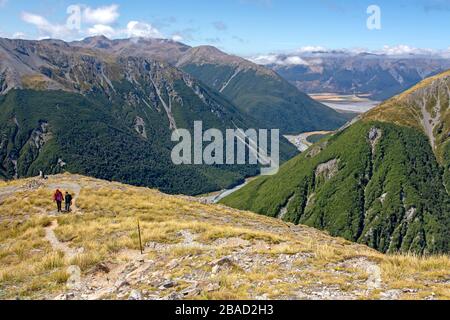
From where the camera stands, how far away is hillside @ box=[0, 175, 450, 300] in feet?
61.7

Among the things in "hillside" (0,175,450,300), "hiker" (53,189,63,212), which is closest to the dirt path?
"hiker" (53,189,63,212)

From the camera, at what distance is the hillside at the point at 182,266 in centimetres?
1880

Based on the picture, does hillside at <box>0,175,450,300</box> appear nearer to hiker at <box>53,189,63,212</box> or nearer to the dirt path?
hiker at <box>53,189,63,212</box>

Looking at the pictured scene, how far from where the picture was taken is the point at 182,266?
76.1ft

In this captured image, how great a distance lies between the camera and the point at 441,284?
63.1ft

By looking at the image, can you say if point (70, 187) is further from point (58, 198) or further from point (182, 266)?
point (182, 266)

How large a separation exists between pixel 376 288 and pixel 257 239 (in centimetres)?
1389

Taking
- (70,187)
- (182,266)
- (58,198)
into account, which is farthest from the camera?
(70,187)

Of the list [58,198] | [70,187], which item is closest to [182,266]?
[58,198]

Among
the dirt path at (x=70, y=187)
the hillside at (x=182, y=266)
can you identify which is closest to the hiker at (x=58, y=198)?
the hillside at (x=182, y=266)

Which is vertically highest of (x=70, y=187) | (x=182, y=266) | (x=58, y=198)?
(x=58, y=198)

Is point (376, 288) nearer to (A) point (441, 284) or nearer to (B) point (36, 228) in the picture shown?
(A) point (441, 284)

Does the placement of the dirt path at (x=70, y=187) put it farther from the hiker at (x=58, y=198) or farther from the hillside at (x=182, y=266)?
the hillside at (x=182, y=266)

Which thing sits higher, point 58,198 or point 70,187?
point 58,198
